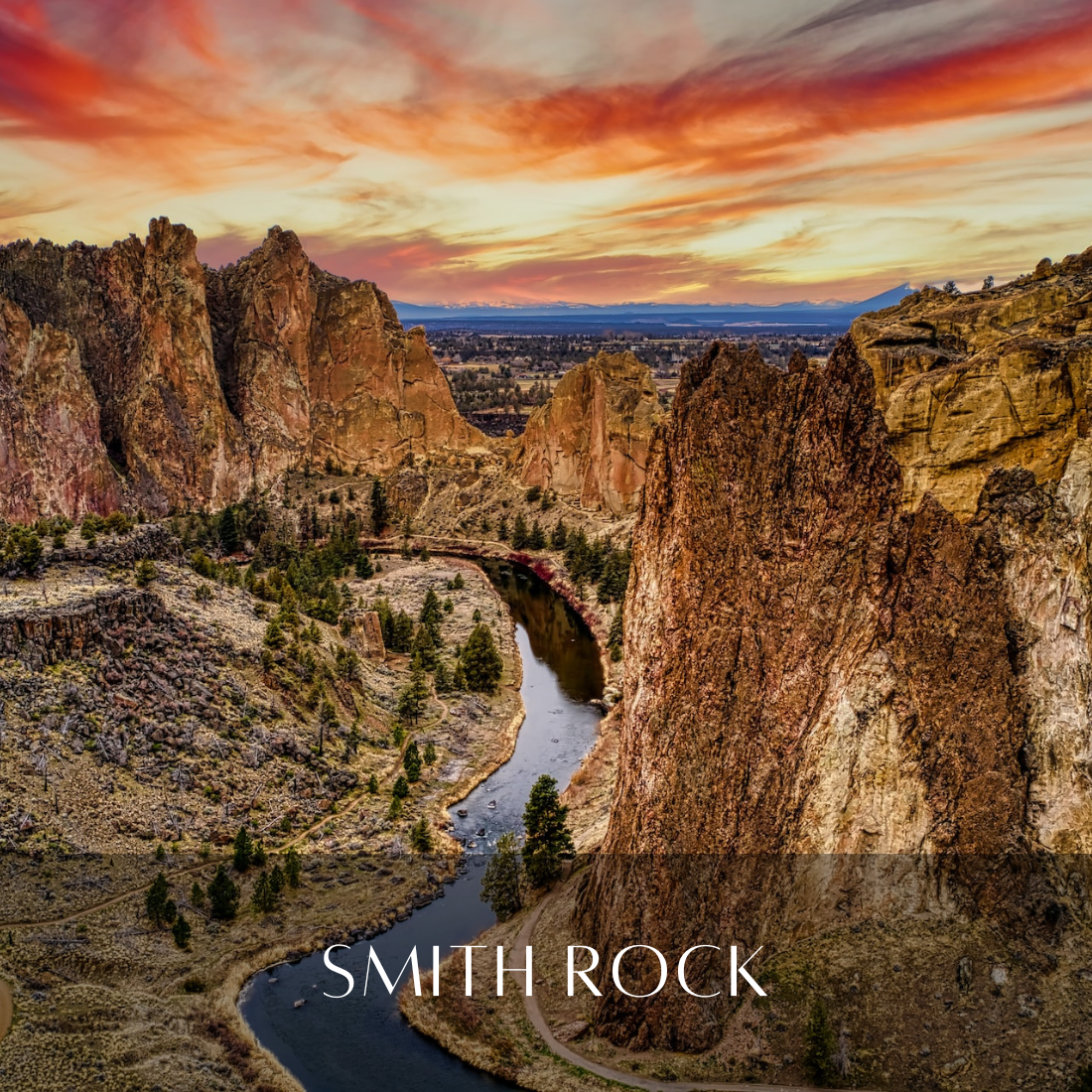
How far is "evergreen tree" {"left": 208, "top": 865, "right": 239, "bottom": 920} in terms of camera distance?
159 ft

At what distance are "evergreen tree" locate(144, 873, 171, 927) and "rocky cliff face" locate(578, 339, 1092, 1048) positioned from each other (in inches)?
850

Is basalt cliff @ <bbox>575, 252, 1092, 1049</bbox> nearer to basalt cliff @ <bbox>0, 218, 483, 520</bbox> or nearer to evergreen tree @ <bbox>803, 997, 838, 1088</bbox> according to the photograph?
evergreen tree @ <bbox>803, 997, 838, 1088</bbox>

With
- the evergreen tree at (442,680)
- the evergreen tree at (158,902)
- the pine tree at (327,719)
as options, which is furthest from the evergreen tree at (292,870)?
the evergreen tree at (442,680)

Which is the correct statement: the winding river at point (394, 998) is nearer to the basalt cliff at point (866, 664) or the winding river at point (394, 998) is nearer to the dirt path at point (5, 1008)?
the basalt cliff at point (866, 664)

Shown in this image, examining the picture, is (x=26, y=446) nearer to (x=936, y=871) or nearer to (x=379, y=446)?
(x=379, y=446)

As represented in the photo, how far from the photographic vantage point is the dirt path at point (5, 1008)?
3600 centimetres

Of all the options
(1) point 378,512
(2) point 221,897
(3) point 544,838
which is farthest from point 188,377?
(3) point 544,838

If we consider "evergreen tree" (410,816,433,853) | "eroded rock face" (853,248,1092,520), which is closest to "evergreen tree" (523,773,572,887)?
"evergreen tree" (410,816,433,853)

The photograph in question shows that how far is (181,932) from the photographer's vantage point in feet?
150

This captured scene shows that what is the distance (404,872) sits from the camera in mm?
55094

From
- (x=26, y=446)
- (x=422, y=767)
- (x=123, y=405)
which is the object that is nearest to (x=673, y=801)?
(x=422, y=767)

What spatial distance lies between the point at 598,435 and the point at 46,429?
71662mm

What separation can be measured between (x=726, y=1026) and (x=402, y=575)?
89.4 meters

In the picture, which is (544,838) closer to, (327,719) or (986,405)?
(327,719)
